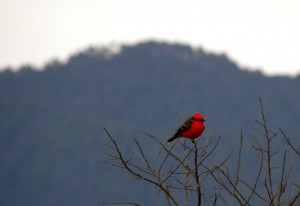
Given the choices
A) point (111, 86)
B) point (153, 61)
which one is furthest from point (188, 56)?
point (111, 86)

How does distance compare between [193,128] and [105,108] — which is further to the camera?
[105,108]

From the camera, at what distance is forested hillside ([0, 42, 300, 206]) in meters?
122

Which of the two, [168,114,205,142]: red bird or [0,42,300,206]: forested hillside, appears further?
[0,42,300,206]: forested hillside

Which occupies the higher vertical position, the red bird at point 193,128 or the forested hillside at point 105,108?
the forested hillside at point 105,108

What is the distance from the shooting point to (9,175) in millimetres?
130375

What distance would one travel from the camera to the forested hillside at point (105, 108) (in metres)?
122

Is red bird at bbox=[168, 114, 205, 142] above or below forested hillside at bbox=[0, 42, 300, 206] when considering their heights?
below

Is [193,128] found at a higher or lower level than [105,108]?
lower

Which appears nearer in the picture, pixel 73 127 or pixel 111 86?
pixel 73 127

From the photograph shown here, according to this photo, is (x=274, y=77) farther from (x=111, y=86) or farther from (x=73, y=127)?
(x=73, y=127)

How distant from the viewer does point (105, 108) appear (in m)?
144

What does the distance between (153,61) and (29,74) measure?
24426 mm

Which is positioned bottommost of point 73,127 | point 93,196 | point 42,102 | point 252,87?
point 93,196

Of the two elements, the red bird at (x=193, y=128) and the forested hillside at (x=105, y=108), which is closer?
the red bird at (x=193, y=128)
